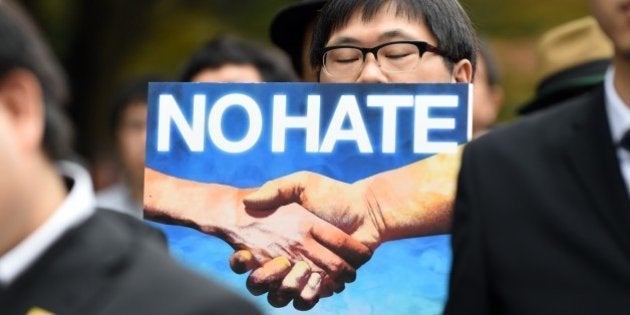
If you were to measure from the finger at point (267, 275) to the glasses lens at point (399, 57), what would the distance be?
1.96 ft

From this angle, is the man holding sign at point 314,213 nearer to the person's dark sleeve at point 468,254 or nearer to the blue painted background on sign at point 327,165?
the blue painted background on sign at point 327,165

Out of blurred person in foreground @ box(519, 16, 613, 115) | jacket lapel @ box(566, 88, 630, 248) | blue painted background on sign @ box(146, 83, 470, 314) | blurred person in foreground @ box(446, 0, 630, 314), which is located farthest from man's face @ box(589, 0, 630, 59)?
blurred person in foreground @ box(519, 16, 613, 115)

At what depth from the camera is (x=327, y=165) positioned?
14.1 feet

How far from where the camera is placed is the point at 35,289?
3.09 metres

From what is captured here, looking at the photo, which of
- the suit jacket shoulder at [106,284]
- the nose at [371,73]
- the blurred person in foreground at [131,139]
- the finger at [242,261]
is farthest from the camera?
the blurred person in foreground at [131,139]

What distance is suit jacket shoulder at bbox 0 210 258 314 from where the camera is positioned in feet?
9.98

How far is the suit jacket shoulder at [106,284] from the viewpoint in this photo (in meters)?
3.04

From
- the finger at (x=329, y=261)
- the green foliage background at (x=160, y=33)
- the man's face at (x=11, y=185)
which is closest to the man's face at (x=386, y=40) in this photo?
the finger at (x=329, y=261)

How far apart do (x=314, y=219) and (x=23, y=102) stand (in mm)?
1303

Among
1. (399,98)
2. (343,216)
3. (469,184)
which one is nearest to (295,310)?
(343,216)

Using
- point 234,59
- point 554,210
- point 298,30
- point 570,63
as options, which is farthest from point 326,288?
point 234,59

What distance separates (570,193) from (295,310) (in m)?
1.00

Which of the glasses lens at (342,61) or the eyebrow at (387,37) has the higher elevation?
the eyebrow at (387,37)

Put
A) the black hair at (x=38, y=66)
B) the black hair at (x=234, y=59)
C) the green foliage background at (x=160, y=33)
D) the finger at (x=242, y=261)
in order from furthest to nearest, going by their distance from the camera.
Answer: the green foliage background at (x=160, y=33) → the black hair at (x=234, y=59) → the finger at (x=242, y=261) → the black hair at (x=38, y=66)
